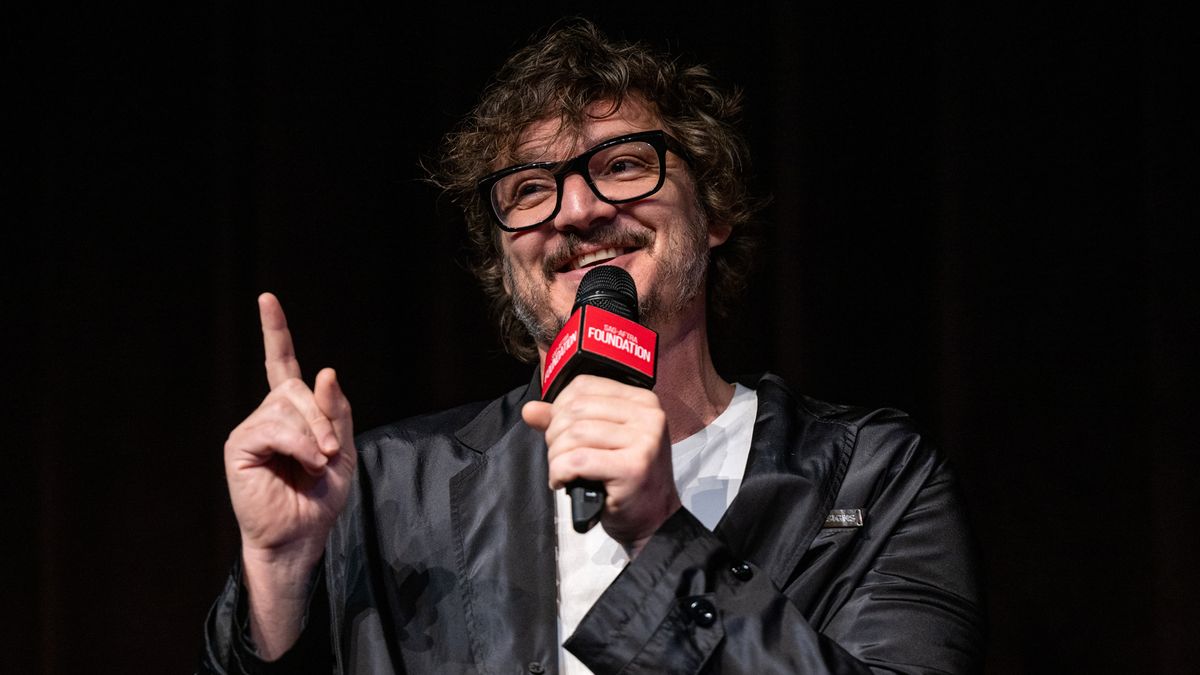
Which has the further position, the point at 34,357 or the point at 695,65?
the point at 34,357

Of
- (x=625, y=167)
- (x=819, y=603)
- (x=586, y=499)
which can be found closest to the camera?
(x=586, y=499)

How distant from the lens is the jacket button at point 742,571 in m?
1.17

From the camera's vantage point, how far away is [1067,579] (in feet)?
6.06

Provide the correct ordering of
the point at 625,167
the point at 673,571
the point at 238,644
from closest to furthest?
the point at 673,571
the point at 238,644
the point at 625,167

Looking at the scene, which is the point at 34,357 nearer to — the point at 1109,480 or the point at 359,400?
the point at 359,400

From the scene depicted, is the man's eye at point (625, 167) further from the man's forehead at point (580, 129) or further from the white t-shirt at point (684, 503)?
the white t-shirt at point (684, 503)

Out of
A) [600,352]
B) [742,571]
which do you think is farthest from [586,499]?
[742,571]

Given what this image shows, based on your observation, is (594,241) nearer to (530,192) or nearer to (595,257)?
(595,257)

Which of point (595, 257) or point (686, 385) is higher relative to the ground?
point (595, 257)

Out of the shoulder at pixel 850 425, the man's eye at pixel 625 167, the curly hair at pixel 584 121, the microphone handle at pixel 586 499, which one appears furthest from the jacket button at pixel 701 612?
the curly hair at pixel 584 121

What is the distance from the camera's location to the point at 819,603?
138cm

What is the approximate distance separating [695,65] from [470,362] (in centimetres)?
79

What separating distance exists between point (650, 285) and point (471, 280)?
69 cm

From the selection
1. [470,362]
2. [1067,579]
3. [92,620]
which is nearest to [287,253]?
[470,362]
